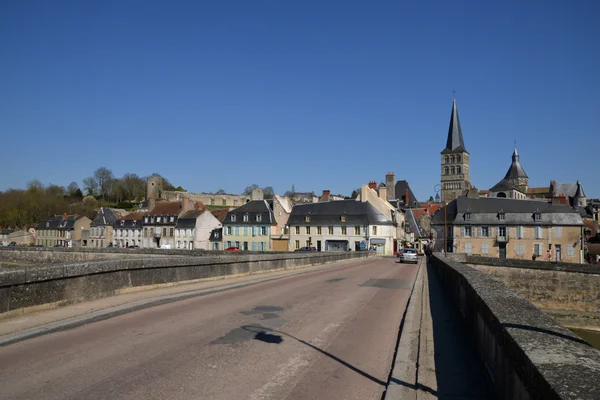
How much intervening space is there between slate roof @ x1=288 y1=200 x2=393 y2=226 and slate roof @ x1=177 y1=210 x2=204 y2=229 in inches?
537

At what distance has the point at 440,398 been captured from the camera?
4809mm

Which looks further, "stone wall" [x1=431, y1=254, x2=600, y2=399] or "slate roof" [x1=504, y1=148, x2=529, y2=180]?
"slate roof" [x1=504, y1=148, x2=529, y2=180]

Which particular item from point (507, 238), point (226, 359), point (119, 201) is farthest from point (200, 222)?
point (226, 359)

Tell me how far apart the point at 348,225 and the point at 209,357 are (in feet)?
191

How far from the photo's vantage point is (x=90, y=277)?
9445 mm

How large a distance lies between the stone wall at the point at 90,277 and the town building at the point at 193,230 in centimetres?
5350

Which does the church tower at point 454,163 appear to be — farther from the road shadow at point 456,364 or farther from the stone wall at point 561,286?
the road shadow at point 456,364

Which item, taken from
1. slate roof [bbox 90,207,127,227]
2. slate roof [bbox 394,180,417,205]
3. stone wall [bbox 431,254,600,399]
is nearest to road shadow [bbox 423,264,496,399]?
stone wall [bbox 431,254,600,399]

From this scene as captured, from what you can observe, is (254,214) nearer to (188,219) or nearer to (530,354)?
(188,219)

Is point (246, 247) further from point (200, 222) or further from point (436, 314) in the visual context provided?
point (436, 314)

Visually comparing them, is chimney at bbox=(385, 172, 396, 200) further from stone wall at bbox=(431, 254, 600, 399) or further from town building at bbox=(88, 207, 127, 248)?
stone wall at bbox=(431, 254, 600, 399)

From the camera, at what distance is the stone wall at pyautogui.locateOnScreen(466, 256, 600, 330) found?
32531 mm

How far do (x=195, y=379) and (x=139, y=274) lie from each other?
266 inches

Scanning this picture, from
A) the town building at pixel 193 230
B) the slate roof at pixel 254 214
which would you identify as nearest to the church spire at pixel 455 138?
the slate roof at pixel 254 214
